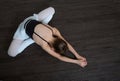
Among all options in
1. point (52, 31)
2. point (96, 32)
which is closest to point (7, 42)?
point (52, 31)

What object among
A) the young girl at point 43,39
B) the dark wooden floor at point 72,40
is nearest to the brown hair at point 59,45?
the young girl at point 43,39

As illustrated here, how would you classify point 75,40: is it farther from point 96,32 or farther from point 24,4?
point 24,4

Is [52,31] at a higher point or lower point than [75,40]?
higher

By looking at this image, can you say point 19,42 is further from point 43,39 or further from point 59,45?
point 59,45

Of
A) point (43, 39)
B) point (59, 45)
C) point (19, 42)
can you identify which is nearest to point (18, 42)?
point (19, 42)

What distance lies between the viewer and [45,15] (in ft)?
6.01

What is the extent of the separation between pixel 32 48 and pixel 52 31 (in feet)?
1.14

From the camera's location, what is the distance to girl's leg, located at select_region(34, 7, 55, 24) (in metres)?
1.80

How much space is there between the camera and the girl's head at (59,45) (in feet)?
4.63

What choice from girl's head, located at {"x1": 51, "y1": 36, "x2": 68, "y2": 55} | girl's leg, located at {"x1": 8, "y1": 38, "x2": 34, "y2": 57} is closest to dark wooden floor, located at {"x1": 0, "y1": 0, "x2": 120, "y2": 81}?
girl's leg, located at {"x1": 8, "y1": 38, "x2": 34, "y2": 57}

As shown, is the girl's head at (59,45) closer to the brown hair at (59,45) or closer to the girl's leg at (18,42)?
the brown hair at (59,45)

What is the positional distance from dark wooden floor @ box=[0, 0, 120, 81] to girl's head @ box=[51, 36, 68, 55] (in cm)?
28

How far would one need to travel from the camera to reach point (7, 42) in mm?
1831

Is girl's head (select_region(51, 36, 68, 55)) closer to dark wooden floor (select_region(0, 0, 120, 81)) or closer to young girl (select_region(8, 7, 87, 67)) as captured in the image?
young girl (select_region(8, 7, 87, 67))
